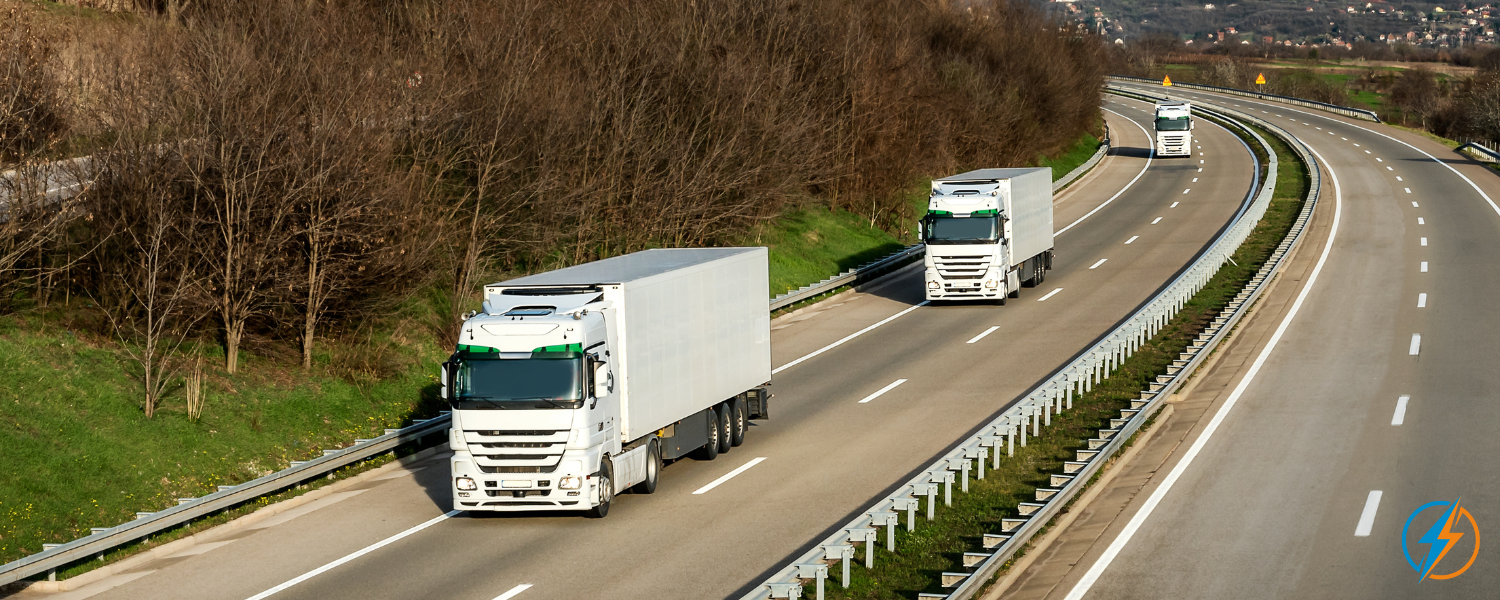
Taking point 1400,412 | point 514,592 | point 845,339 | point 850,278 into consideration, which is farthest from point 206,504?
point 850,278

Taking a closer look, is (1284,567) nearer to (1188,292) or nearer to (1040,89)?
(1188,292)

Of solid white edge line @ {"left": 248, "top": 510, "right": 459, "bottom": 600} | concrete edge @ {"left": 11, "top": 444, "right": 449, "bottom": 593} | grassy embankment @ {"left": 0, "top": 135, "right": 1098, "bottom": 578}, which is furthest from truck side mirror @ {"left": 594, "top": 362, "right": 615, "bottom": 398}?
grassy embankment @ {"left": 0, "top": 135, "right": 1098, "bottom": 578}

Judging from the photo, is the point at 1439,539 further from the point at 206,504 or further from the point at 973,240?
the point at 973,240

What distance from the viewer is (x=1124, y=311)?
116ft

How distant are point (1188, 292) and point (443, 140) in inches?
774

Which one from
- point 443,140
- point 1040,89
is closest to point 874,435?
point 443,140

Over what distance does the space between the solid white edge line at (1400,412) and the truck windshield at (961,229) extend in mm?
13701

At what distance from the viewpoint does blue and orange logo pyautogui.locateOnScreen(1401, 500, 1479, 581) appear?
14188mm

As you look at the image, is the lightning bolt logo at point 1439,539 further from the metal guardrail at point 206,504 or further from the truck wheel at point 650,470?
the metal guardrail at point 206,504

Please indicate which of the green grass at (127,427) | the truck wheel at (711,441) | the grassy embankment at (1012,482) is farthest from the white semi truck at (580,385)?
the green grass at (127,427)

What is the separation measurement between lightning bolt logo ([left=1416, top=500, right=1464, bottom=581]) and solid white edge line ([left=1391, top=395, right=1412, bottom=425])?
5703mm

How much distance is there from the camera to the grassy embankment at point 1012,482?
1479 cm

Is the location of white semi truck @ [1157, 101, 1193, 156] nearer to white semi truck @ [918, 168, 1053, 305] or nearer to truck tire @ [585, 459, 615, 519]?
white semi truck @ [918, 168, 1053, 305]

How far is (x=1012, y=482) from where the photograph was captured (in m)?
19.1
